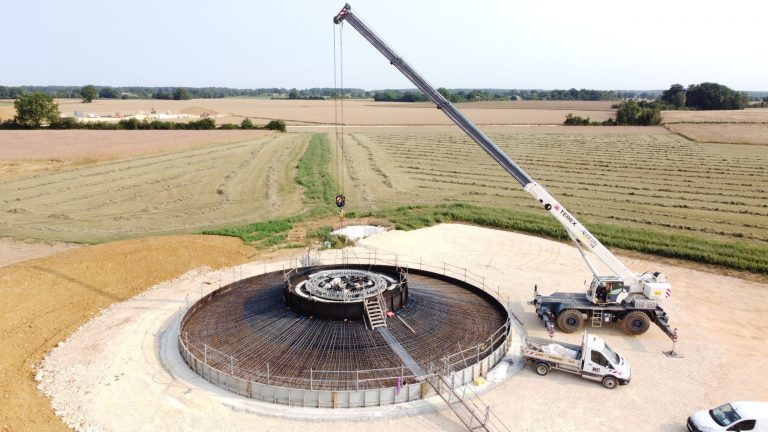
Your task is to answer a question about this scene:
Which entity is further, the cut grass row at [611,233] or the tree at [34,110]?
the tree at [34,110]

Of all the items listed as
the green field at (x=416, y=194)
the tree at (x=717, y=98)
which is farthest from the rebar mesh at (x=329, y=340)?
the tree at (x=717, y=98)

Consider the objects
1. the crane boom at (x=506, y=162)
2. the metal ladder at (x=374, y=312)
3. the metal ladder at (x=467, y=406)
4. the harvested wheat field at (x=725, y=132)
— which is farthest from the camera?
the harvested wheat field at (x=725, y=132)

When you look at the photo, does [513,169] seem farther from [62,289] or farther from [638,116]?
[638,116]

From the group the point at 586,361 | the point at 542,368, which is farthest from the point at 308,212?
the point at 586,361

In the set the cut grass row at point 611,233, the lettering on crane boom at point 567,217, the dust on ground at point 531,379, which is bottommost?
the dust on ground at point 531,379

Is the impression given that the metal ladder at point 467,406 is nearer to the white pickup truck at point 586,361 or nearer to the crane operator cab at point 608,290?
the white pickup truck at point 586,361

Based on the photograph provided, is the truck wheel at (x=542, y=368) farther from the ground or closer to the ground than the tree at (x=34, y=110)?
closer to the ground

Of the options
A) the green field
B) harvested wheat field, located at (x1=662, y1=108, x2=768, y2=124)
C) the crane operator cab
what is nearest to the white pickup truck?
the crane operator cab
